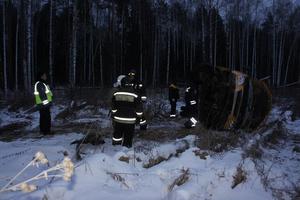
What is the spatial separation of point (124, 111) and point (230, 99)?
471 centimetres

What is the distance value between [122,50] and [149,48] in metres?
4.65

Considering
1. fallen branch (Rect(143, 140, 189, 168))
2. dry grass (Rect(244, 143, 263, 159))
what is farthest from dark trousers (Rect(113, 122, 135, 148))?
dry grass (Rect(244, 143, 263, 159))

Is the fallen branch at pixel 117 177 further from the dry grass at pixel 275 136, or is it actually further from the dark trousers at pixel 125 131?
the dry grass at pixel 275 136

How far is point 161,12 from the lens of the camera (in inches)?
2069

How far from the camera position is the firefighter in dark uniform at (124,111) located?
979cm

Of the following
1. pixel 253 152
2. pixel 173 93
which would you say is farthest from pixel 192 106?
pixel 253 152

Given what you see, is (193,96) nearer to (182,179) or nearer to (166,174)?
(166,174)

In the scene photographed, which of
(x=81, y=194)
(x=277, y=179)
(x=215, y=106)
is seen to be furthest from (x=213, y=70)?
(x=81, y=194)

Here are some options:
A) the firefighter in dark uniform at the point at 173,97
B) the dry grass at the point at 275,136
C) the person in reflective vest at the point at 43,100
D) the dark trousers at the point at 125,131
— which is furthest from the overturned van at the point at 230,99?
the person in reflective vest at the point at 43,100

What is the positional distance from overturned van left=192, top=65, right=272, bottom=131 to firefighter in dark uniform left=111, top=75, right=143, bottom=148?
12.2 ft

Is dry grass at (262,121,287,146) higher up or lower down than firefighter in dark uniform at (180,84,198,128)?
lower down

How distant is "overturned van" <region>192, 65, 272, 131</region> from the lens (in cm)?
1340

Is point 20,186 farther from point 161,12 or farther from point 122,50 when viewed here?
point 161,12

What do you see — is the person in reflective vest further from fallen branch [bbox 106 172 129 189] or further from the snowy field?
fallen branch [bbox 106 172 129 189]
